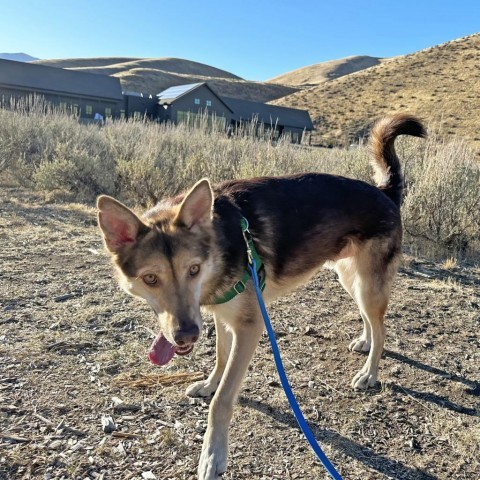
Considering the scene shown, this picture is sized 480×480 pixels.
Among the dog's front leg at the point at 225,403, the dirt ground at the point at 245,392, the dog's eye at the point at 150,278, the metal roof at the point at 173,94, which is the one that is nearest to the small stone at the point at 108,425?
the dirt ground at the point at 245,392

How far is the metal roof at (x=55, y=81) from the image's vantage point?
123 feet

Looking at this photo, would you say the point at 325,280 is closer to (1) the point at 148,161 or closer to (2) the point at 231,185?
(2) the point at 231,185

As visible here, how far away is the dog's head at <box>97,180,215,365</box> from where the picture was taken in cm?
236

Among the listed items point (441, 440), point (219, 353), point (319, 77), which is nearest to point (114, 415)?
point (219, 353)

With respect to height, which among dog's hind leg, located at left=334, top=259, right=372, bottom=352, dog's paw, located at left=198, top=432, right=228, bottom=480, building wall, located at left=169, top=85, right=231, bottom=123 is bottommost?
dog's paw, located at left=198, top=432, right=228, bottom=480

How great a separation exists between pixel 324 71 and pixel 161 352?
134590 millimetres

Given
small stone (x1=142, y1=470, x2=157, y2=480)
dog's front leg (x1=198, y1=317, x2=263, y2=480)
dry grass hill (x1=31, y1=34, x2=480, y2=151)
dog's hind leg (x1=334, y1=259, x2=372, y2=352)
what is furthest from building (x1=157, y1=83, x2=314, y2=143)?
small stone (x1=142, y1=470, x2=157, y2=480)

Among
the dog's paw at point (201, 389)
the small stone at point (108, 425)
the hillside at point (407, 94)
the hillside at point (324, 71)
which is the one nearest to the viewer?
the small stone at point (108, 425)

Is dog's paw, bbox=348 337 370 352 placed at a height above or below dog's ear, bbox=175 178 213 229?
below

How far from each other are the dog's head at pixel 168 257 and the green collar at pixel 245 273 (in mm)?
153

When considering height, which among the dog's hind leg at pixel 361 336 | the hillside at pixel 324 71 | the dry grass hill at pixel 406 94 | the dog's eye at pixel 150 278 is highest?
the hillside at pixel 324 71

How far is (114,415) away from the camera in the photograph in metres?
2.73

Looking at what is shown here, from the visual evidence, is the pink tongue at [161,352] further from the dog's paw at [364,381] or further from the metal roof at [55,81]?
the metal roof at [55,81]

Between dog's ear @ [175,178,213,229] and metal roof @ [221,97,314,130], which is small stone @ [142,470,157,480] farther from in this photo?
metal roof @ [221,97,314,130]
